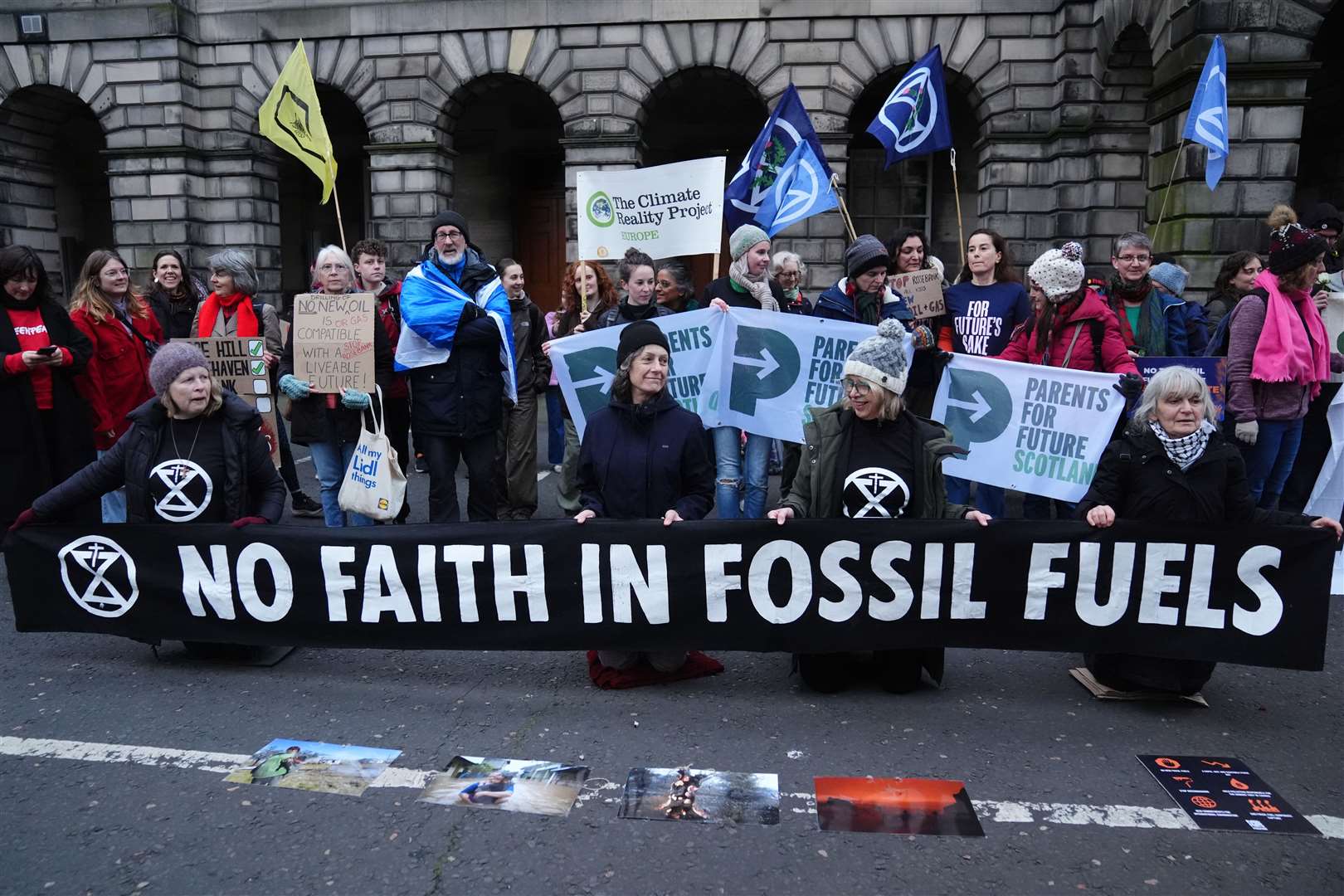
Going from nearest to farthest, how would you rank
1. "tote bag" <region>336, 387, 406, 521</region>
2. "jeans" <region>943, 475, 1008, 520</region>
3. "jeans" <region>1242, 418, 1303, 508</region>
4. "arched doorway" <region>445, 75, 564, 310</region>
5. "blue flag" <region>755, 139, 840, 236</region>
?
"tote bag" <region>336, 387, 406, 521</region> < "jeans" <region>1242, 418, 1303, 508</region> < "jeans" <region>943, 475, 1008, 520</region> < "blue flag" <region>755, 139, 840, 236</region> < "arched doorway" <region>445, 75, 564, 310</region>

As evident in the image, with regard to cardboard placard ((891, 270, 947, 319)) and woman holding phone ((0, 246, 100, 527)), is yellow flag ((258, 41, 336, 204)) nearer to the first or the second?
woman holding phone ((0, 246, 100, 527))

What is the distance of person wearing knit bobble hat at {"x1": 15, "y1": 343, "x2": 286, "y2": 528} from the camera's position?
4305 mm

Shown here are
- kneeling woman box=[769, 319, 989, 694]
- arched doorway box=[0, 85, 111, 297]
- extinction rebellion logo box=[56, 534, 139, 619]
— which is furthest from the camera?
arched doorway box=[0, 85, 111, 297]

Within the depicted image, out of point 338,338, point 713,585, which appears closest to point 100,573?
point 338,338

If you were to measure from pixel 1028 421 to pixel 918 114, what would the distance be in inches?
124

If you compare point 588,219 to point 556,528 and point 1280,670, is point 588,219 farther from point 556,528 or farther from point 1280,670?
point 1280,670

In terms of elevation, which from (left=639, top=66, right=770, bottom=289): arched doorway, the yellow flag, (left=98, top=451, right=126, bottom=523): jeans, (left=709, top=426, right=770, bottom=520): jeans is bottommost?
(left=98, top=451, right=126, bottom=523): jeans

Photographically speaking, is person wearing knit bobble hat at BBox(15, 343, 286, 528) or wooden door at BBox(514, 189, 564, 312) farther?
wooden door at BBox(514, 189, 564, 312)

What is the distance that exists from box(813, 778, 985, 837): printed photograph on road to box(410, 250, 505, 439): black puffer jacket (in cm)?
315

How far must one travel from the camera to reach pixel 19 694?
418cm

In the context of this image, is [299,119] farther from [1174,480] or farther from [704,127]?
[704,127]

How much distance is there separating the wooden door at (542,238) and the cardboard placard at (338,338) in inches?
510

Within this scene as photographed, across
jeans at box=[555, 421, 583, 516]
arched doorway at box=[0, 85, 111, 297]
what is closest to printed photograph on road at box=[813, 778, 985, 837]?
jeans at box=[555, 421, 583, 516]

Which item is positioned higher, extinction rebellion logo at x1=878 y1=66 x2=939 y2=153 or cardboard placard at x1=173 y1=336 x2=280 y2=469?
extinction rebellion logo at x1=878 y1=66 x2=939 y2=153
